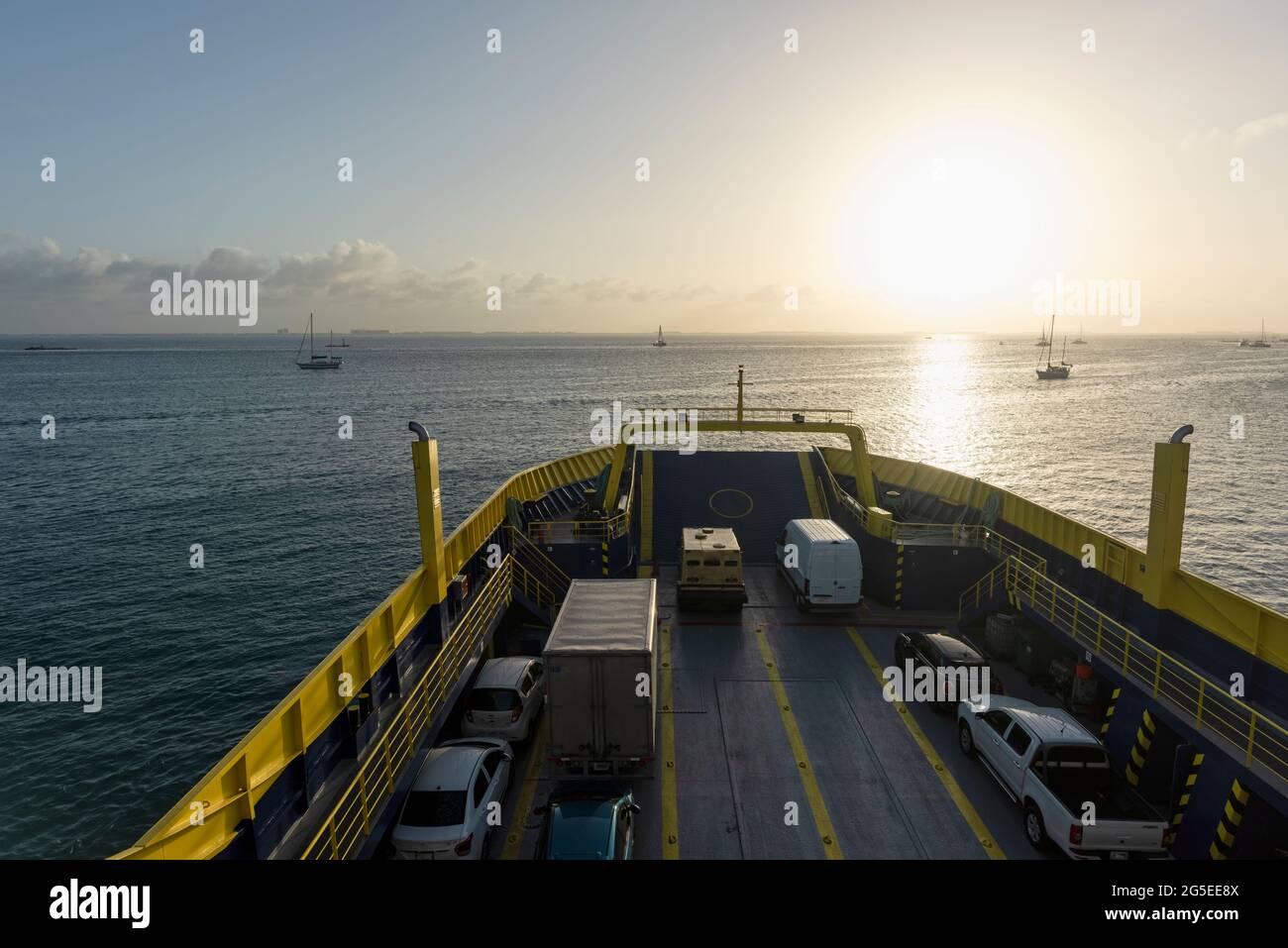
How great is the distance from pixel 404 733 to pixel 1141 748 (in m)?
12.5

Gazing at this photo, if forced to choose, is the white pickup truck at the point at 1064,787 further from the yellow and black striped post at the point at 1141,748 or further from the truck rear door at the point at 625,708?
the truck rear door at the point at 625,708

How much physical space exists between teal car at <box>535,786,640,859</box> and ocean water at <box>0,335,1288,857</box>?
626 inches

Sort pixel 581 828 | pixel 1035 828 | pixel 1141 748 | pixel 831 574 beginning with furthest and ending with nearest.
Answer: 1. pixel 831 574
2. pixel 1141 748
3. pixel 1035 828
4. pixel 581 828

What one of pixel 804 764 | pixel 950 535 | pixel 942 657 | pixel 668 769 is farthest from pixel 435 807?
pixel 950 535

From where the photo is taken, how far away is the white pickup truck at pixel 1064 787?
1020 cm

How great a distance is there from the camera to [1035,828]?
36.5 feet

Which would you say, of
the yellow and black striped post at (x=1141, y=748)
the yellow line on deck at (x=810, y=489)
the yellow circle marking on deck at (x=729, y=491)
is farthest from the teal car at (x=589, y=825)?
the yellow line on deck at (x=810, y=489)

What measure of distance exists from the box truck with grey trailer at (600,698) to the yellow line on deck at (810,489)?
Result: 45.9 feet

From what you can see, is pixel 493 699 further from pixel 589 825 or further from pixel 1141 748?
pixel 1141 748

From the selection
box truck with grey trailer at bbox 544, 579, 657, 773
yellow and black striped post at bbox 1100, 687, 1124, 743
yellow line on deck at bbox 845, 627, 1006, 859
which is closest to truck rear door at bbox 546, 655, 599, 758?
box truck with grey trailer at bbox 544, 579, 657, 773

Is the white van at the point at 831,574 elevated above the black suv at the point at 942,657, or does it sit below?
above

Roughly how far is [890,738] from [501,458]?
58.1 meters
